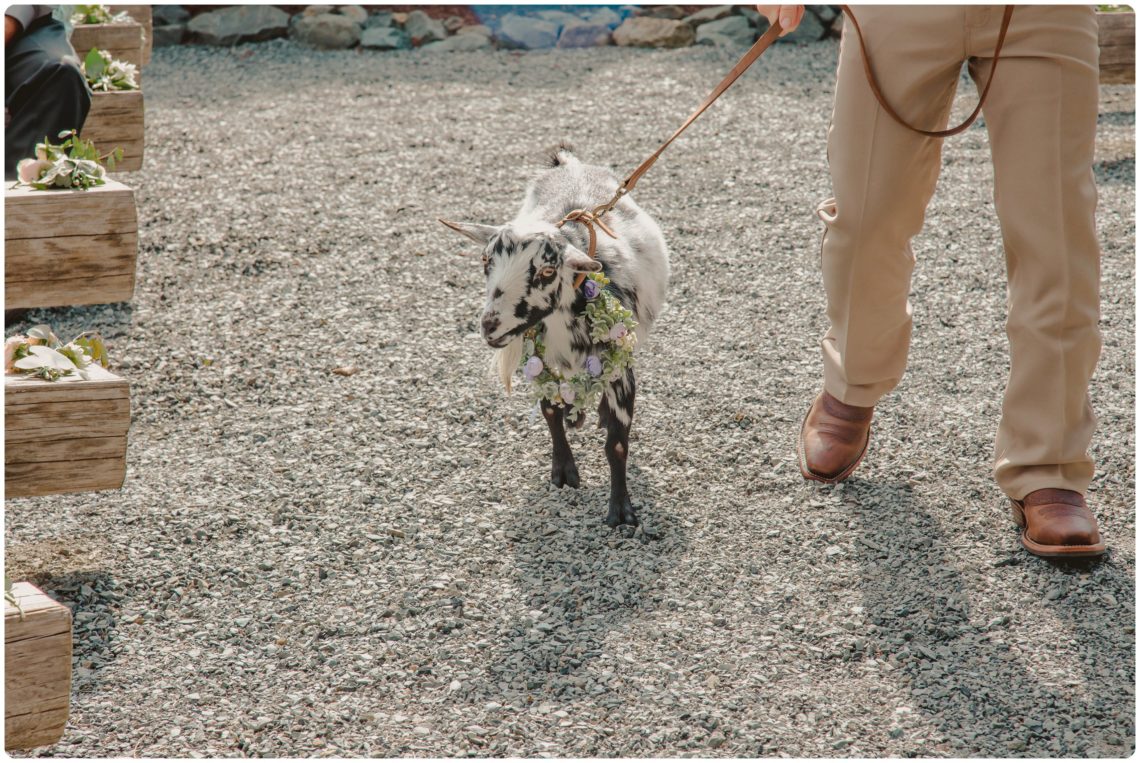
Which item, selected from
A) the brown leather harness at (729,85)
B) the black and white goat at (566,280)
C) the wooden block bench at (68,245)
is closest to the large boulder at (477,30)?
the black and white goat at (566,280)

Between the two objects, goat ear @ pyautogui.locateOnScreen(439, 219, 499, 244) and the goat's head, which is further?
goat ear @ pyautogui.locateOnScreen(439, 219, 499, 244)

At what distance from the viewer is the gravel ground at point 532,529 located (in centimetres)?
256

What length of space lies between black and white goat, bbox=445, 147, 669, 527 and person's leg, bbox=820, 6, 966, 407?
23.7 inches

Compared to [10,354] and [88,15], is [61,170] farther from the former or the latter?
[88,15]

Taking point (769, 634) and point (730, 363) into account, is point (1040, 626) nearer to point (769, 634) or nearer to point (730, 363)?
point (769, 634)

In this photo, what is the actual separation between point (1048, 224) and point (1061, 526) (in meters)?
0.84

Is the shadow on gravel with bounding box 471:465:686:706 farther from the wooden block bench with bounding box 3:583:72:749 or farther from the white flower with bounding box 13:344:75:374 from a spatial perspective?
the white flower with bounding box 13:344:75:374

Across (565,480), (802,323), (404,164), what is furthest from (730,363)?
(404,164)

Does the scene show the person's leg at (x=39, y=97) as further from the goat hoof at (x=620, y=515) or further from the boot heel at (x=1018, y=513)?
the boot heel at (x=1018, y=513)

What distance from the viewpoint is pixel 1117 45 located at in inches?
260

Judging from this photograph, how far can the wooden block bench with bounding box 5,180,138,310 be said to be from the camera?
2.59m

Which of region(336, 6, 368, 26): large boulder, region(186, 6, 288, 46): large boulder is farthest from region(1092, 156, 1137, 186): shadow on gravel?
region(186, 6, 288, 46): large boulder

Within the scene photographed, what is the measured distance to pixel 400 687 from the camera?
2.66m

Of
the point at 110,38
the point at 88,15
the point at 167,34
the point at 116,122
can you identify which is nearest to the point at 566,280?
the point at 116,122
